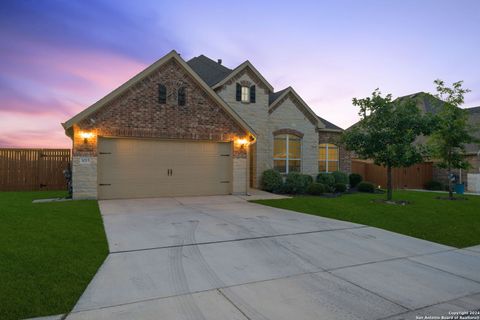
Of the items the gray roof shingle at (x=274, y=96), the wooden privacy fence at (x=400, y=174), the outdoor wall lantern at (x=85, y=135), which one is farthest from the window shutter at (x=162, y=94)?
the wooden privacy fence at (x=400, y=174)

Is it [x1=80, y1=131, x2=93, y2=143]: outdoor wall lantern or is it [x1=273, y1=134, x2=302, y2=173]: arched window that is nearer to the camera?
[x1=80, y1=131, x2=93, y2=143]: outdoor wall lantern

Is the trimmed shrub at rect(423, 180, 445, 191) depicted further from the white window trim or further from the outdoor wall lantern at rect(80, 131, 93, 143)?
the outdoor wall lantern at rect(80, 131, 93, 143)

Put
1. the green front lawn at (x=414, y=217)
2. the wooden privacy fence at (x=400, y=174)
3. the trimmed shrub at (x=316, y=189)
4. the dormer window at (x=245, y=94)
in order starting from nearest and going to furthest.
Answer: the green front lawn at (x=414, y=217) → the trimmed shrub at (x=316, y=189) → the dormer window at (x=245, y=94) → the wooden privacy fence at (x=400, y=174)

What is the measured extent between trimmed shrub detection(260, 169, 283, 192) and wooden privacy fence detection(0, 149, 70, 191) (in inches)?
412

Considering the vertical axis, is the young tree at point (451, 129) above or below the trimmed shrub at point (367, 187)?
above

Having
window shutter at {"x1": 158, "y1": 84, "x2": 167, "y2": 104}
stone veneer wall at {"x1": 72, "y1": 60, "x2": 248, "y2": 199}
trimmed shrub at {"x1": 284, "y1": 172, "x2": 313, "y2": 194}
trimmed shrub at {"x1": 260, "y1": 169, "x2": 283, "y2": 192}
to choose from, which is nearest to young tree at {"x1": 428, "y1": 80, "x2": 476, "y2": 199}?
trimmed shrub at {"x1": 284, "y1": 172, "x2": 313, "y2": 194}

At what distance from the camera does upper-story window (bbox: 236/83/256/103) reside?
17219mm

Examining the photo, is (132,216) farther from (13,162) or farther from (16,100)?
(16,100)

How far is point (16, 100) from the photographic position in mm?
15352

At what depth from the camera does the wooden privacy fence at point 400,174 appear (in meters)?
21.2

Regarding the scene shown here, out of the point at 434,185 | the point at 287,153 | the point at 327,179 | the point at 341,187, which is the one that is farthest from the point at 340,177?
the point at 434,185

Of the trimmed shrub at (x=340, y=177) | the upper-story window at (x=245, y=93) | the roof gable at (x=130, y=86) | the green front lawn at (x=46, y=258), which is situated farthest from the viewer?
the trimmed shrub at (x=340, y=177)

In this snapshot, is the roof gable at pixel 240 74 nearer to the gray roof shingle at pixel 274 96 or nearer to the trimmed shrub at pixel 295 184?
the gray roof shingle at pixel 274 96

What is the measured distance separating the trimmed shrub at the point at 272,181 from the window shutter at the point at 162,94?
7.11 m
